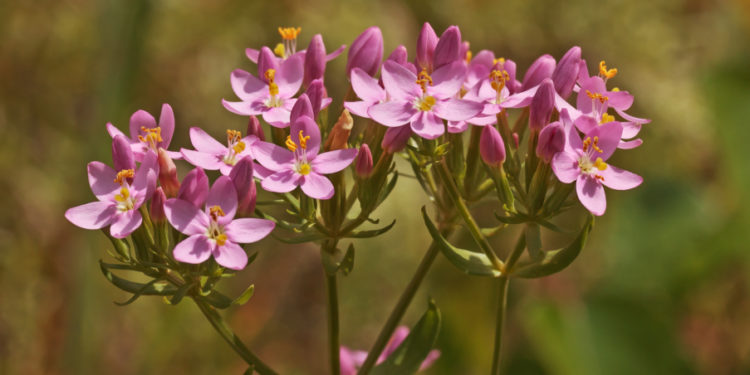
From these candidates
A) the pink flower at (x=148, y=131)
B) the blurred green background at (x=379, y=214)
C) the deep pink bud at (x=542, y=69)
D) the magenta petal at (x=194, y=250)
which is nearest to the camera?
the magenta petal at (x=194, y=250)

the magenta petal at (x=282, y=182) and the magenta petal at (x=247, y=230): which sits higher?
the magenta petal at (x=282, y=182)

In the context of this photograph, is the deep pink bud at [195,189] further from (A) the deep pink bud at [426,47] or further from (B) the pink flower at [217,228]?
(A) the deep pink bud at [426,47]

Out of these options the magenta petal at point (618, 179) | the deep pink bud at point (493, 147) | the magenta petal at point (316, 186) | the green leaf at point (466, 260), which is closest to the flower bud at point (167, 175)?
the magenta petal at point (316, 186)

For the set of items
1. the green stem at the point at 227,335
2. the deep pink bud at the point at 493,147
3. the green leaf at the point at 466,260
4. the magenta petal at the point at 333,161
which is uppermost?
the deep pink bud at the point at 493,147

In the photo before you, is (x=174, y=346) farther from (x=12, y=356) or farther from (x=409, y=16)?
(x=409, y=16)

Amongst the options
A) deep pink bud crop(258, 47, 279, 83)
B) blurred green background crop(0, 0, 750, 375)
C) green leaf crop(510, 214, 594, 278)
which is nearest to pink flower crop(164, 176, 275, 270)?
deep pink bud crop(258, 47, 279, 83)

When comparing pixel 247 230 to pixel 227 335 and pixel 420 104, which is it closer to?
pixel 227 335

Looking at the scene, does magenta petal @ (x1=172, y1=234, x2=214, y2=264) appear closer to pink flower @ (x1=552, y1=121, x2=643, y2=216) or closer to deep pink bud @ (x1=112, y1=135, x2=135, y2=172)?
deep pink bud @ (x1=112, y1=135, x2=135, y2=172)

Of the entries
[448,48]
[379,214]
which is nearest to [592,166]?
[448,48]

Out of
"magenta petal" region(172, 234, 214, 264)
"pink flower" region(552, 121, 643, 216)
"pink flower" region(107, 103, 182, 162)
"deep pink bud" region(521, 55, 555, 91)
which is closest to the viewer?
"magenta petal" region(172, 234, 214, 264)
